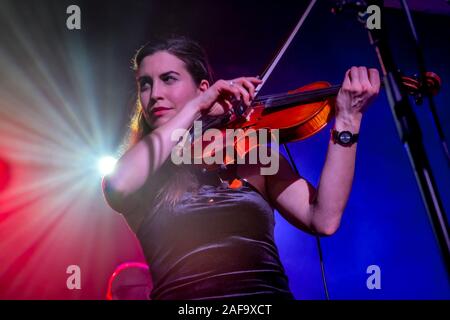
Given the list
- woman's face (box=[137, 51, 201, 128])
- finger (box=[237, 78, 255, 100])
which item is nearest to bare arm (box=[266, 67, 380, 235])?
finger (box=[237, 78, 255, 100])

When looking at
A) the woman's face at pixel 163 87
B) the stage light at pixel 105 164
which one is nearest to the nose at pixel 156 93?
the woman's face at pixel 163 87

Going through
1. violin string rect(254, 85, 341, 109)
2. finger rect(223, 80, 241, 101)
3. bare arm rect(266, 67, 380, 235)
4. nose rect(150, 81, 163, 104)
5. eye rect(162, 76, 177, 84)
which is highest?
eye rect(162, 76, 177, 84)

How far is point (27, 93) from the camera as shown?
7.11 ft

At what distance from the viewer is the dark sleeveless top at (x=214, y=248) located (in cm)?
112

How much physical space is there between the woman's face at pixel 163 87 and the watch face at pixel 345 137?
0.57 m

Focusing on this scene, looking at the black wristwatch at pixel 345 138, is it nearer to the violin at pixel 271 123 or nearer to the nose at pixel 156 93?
the violin at pixel 271 123

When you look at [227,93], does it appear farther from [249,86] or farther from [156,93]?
[156,93]

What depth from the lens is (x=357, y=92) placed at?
1271 millimetres

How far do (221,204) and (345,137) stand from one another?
1.42ft

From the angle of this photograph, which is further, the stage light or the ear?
the stage light

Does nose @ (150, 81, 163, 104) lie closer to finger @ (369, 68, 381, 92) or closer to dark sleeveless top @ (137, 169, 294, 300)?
dark sleeveless top @ (137, 169, 294, 300)

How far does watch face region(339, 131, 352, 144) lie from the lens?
125 cm

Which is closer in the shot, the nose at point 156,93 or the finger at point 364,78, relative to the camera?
the finger at point 364,78
